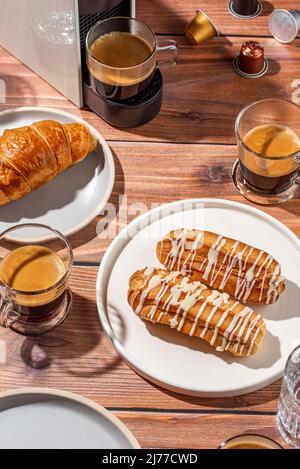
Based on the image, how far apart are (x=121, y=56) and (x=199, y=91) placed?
0.64 feet

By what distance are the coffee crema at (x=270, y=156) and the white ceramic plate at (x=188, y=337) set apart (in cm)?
7

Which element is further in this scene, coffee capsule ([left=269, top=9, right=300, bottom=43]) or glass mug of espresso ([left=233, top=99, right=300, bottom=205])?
coffee capsule ([left=269, top=9, right=300, bottom=43])

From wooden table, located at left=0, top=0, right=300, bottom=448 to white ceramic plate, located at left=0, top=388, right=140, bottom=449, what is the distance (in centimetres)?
3

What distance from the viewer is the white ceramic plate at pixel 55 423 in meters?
1.33

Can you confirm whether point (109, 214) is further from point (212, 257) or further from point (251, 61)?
point (251, 61)

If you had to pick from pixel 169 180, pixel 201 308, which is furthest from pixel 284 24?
pixel 201 308

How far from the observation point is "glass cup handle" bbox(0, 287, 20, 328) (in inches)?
54.4

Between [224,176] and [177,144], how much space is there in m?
0.12

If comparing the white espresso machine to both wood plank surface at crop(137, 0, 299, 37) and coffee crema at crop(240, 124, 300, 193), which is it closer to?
wood plank surface at crop(137, 0, 299, 37)

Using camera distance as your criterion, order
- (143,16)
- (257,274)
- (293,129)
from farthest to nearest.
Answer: (143,16), (293,129), (257,274)

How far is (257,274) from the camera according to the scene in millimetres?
1407

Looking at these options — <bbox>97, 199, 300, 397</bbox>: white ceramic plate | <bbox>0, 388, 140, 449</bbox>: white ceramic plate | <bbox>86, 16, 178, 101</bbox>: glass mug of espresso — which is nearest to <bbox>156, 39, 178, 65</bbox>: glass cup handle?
<bbox>86, 16, 178, 101</bbox>: glass mug of espresso
